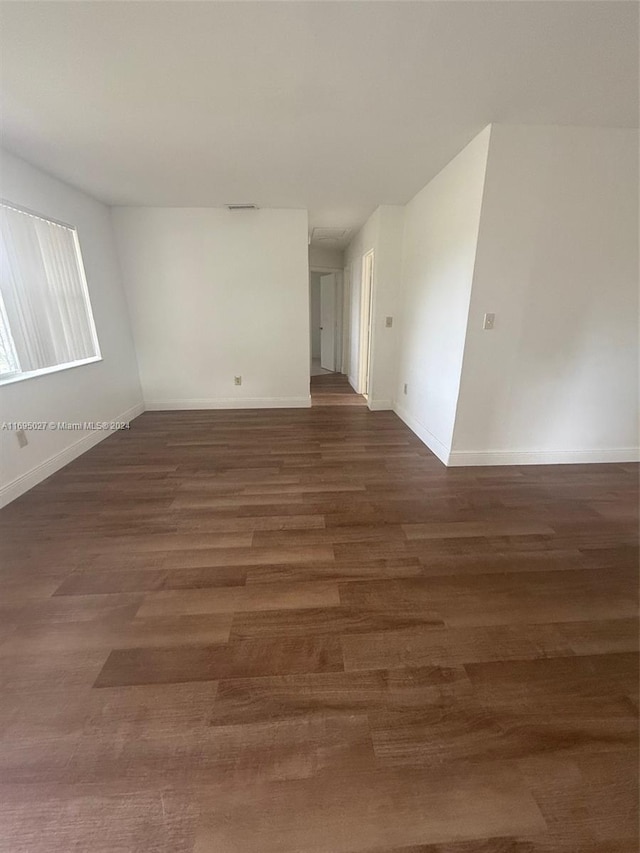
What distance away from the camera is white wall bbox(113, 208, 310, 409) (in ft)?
12.8

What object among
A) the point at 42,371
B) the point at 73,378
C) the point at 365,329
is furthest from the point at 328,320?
the point at 42,371

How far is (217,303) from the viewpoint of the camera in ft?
13.6

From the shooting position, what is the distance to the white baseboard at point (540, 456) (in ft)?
9.24

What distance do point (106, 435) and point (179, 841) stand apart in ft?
11.4

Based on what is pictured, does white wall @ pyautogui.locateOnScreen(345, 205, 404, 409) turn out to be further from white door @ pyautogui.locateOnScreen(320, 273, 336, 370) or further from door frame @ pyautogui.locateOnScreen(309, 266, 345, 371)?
white door @ pyautogui.locateOnScreen(320, 273, 336, 370)

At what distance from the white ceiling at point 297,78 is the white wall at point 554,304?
0.70 feet

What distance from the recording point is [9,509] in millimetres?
2262

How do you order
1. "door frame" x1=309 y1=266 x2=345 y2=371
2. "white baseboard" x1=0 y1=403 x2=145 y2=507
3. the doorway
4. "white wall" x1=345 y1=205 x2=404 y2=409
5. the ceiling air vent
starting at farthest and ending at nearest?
the doorway < "door frame" x1=309 y1=266 x2=345 y2=371 < the ceiling air vent < "white wall" x1=345 y1=205 x2=404 y2=409 < "white baseboard" x1=0 y1=403 x2=145 y2=507

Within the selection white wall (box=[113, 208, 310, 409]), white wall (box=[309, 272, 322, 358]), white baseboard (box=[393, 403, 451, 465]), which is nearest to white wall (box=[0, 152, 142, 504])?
white wall (box=[113, 208, 310, 409])

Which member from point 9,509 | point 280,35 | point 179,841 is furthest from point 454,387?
point 9,509

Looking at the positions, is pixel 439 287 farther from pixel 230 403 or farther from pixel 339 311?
pixel 339 311

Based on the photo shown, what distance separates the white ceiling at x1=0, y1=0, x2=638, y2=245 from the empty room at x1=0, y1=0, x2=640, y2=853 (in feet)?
0.05

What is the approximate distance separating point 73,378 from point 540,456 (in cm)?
434

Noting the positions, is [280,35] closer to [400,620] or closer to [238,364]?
[400,620]
